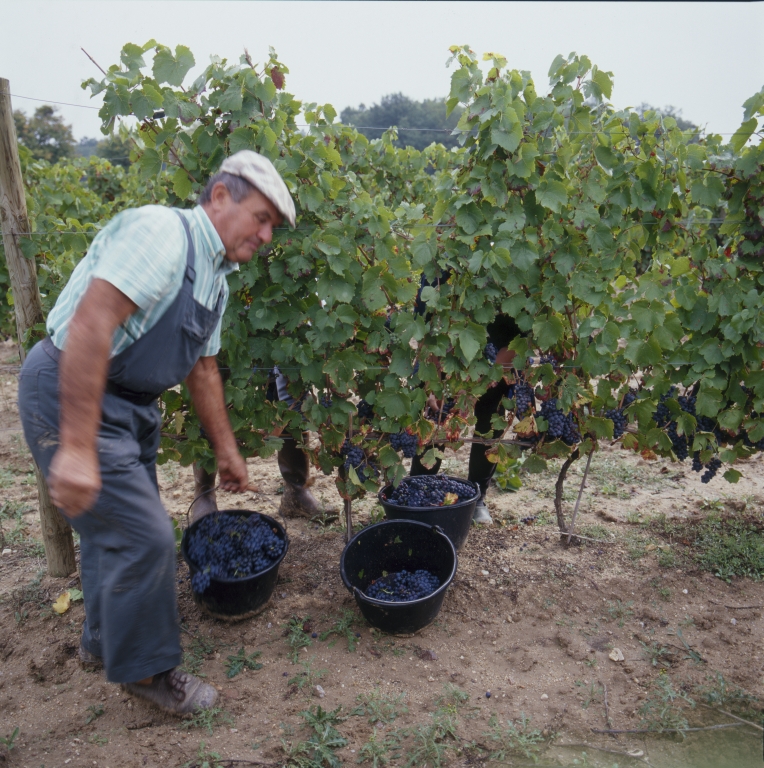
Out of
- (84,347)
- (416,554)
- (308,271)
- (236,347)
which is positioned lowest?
(416,554)

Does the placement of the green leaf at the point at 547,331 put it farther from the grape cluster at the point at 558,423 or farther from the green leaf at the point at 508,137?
the green leaf at the point at 508,137

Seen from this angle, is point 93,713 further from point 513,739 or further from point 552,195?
point 552,195

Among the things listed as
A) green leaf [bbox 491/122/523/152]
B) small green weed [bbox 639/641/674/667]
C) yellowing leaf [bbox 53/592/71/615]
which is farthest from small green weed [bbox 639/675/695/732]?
yellowing leaf [bbox 53/592/71/615]

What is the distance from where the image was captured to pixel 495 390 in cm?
345

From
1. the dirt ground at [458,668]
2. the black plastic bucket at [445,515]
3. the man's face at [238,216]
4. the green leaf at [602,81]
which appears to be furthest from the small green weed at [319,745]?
the green leaf at [602,81]

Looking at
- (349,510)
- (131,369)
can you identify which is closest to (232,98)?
(131,369)

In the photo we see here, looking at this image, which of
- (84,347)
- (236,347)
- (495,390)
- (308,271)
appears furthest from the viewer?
(495,390)

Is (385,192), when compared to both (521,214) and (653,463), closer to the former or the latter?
(653,463)

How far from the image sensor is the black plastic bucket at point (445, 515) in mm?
3093

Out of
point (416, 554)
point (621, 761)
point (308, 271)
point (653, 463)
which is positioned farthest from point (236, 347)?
point (653, 463)

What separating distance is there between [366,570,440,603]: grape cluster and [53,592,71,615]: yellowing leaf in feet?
4.49

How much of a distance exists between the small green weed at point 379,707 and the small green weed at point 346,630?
0.29 m

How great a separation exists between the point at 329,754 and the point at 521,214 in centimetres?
223

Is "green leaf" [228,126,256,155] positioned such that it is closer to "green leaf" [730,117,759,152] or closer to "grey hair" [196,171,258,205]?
"grey hair" [196,171,258,205]
